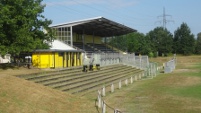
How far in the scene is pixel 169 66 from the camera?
165ft

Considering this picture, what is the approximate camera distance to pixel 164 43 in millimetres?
116938

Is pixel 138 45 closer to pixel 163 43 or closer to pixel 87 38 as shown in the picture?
pixel 163 43

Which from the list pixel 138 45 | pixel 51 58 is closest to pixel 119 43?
pixel 138 45

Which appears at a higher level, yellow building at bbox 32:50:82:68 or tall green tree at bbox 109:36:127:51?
tall green tree at bbox 109:36:127:51

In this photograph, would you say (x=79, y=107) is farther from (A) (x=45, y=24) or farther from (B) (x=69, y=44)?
(B) (x=69, y=44)

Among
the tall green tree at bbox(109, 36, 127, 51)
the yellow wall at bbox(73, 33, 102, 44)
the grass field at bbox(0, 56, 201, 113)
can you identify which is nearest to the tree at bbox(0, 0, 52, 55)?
the grass field at bbox(0, 56, 201, 113)

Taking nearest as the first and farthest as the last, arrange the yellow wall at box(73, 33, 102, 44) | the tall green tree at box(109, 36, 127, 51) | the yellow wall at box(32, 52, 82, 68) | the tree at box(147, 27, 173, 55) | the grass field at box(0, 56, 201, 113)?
the grass field at box(0, 56, 201, 113) → the yellow wall at box(32, 52, 82, 68) → the yellow wall at box(73, 33, 102, 44) → the tall green tree at box(109, 36, 127, 51) → the tree at box(147, 27, 173, 55)

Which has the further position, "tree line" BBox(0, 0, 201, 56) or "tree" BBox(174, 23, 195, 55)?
"tree" BBox(174, 23, 195, 55)

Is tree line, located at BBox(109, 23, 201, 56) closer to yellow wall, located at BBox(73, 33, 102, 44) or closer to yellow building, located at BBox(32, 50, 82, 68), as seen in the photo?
yellow wall, located at BBox(73, 33, 102, 44)

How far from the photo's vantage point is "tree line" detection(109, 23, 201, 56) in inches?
4176

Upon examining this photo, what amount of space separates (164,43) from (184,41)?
8451 millimetres

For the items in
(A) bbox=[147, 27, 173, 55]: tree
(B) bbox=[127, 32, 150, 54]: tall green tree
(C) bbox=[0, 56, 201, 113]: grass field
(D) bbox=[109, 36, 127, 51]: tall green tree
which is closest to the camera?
(C) bbox=[0, 56, 201, 113]: grass field

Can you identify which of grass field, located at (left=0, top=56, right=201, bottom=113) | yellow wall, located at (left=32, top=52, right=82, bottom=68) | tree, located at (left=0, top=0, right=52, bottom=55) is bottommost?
grass field, located at (left=0, top=56, right=201, bottom=113)

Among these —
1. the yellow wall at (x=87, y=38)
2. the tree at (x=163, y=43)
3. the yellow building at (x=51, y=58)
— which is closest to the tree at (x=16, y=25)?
the yellow building at (x=51, y=58)
